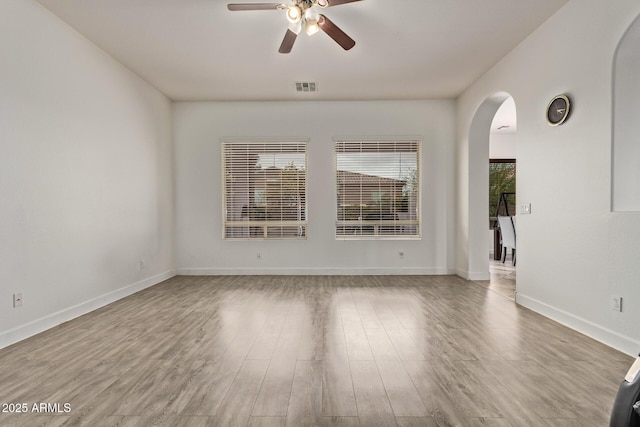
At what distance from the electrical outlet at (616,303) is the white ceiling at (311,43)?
8.59 ft

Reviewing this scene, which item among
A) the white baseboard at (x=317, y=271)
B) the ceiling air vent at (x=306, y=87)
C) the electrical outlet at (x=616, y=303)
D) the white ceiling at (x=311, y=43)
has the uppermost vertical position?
the white ceiling at (x=311, y=43)

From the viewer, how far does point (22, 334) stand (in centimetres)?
300

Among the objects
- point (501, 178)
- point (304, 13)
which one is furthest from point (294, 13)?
point (501, 178)

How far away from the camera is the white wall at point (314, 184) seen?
238 inches

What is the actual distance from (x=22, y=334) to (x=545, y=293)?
482 cm

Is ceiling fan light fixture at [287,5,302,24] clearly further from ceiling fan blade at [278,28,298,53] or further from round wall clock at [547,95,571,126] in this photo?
round wall clock at [547,95,571,126]

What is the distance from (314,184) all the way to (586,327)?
13.5ft

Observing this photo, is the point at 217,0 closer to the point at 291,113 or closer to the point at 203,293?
the point at 291,113

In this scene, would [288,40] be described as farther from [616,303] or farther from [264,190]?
[616,303]

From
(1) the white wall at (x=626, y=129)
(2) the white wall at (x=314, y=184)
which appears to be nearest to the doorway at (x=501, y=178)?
(2) the white wall at (x=314, y=184)

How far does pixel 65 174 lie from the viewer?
3574 mm

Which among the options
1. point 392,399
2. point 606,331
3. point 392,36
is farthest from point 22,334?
point 606,331

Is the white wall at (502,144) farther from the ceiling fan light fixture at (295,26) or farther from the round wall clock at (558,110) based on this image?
the ceiling fan light fixture at (295,26)

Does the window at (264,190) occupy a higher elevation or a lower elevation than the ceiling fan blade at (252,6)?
lower
